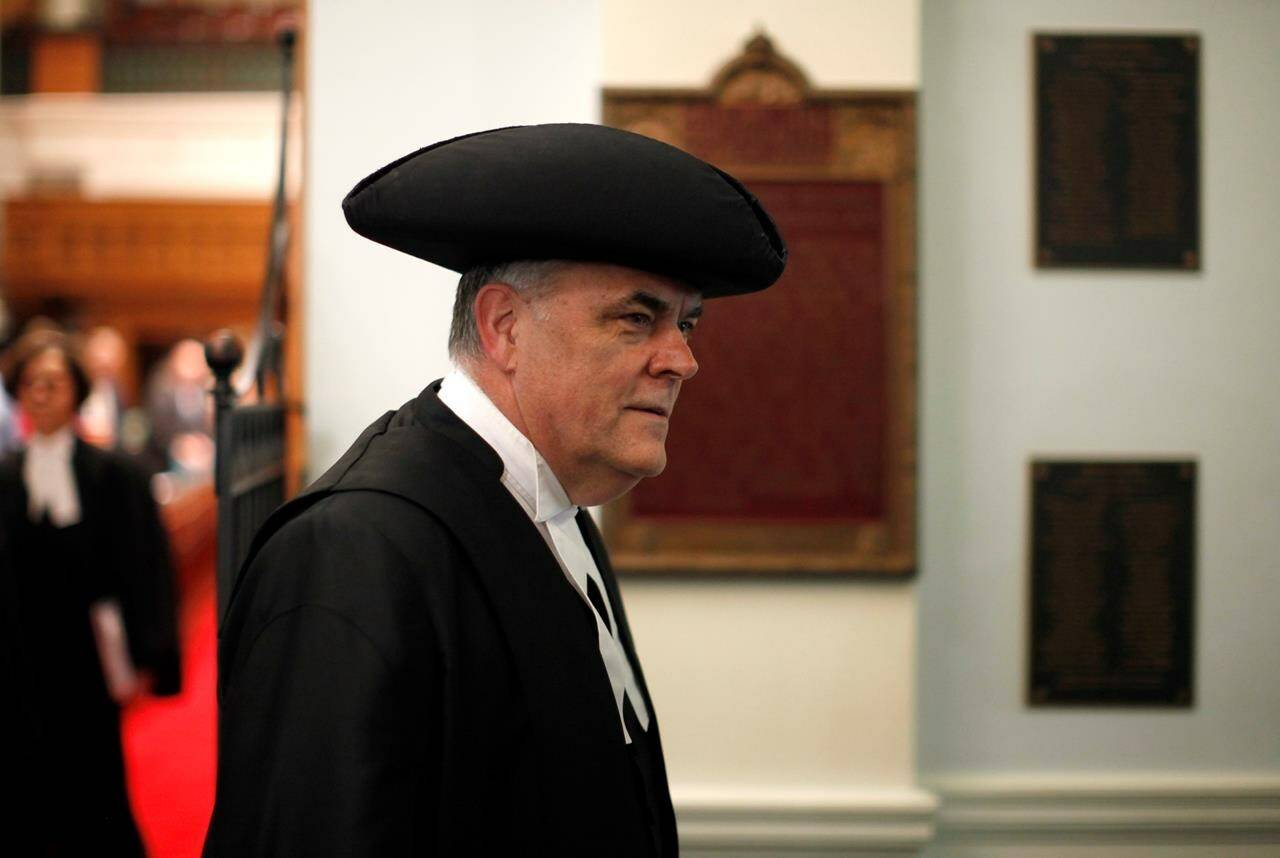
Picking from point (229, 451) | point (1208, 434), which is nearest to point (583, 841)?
point (229, 451)

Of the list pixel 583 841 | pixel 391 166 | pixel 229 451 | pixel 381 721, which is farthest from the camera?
pixel 229 451

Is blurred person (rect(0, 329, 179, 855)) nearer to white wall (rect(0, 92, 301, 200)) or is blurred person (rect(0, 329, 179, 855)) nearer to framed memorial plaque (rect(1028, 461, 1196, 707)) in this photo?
framed memorial plaque (rect(1028, 461, 1196, 707))

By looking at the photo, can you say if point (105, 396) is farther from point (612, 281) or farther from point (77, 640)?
point (612, 281)

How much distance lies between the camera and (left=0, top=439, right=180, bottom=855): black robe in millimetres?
3473

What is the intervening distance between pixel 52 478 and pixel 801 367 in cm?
259

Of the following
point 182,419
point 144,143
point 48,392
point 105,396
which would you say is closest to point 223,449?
point 48,392

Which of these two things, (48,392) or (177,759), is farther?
(177,759)

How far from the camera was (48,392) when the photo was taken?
400 centimetres

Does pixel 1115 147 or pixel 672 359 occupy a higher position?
pixel 1115 147

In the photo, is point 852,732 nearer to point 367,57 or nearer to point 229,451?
point 229,451

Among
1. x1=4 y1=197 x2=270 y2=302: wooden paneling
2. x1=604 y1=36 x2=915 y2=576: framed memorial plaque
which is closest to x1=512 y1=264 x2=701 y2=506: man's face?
x1=604 y1=36 x2=915 y2=576: framed memorial plaque

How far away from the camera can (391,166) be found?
1406 millimetres

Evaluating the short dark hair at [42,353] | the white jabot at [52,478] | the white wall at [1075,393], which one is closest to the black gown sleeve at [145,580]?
the white jabot at [52,478]

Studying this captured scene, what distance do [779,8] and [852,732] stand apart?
202 centimetres
